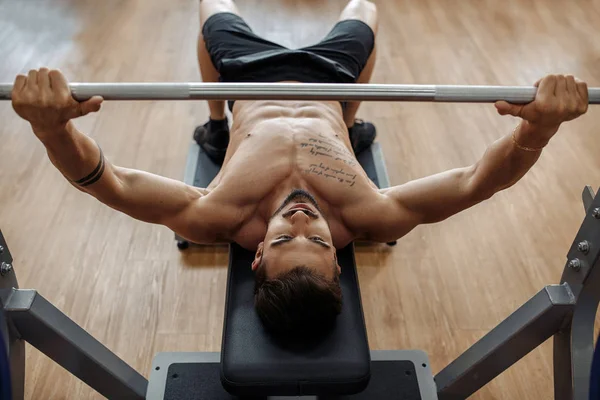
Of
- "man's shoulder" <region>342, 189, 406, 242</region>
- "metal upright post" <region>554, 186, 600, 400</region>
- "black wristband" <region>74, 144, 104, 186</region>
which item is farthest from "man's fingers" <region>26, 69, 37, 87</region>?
"metal upright post" <region>554, 186, 600, 400</region>

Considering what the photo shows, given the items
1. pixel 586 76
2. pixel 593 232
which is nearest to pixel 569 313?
pixel 593 232

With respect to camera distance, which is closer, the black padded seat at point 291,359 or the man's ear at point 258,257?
the black padded seat at point 291,359

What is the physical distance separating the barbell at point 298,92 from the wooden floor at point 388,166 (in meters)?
0.89

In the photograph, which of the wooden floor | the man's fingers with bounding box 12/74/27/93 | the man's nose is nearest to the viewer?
the man's fingers with bounding box 12/74/27/93

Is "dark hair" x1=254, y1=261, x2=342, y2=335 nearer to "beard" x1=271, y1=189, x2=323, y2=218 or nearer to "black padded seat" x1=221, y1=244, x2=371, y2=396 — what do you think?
"black padded seat" x1=221, y1=244, x2=371, y2=396

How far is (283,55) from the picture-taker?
186 cm

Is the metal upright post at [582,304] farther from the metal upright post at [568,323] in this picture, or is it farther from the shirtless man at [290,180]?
the shirtless man at [290,180]

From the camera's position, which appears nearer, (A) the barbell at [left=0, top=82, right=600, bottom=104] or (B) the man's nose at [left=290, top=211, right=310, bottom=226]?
(A) the barbell at [left=0, top=82, right=600, bottom=104]

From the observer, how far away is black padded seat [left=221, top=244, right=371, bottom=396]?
119 centimetres

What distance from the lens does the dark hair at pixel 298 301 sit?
1200mm

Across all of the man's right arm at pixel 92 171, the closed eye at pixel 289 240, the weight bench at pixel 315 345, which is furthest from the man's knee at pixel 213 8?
the closed eye at pixel 289 240

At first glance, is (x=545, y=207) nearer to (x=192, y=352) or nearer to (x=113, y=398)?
(x=192, y=352)

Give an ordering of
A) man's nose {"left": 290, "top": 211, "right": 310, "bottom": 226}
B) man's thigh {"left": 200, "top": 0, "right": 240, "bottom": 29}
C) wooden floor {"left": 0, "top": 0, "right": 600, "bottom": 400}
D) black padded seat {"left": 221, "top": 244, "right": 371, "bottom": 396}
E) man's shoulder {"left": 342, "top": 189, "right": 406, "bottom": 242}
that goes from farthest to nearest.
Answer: man's thigh {"left": 200, "top": 0, "right": 240, "bottom": 29}
wooden floor {"left": 0, "top": 0, "right": 600, "bottom": 400}
man's shoulder {"left": 342, "top": 189, "right": 406, "bottom": 242}
man's nose {"left": 290, "top": 211, "right": 310, "bottom": 226}
black padded seat {"left": 221, "top": 244, "right": 371, "bottom": 396}

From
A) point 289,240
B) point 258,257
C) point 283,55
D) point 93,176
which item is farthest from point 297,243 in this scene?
point 283,55
